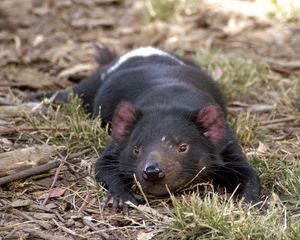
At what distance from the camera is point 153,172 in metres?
3.00

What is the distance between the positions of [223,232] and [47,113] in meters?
1.85

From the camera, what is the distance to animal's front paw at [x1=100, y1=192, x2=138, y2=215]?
316cm

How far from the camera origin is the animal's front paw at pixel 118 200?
124 inches

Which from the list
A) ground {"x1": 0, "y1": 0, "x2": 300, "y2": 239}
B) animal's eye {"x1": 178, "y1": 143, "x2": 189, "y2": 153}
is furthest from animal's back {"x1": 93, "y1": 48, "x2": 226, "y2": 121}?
animal's eye {"x1": 178, "y1": 143, "x2": 189, "y2": 153}

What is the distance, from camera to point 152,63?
4508 mm

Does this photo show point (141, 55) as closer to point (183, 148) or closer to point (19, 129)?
point (19, 129)

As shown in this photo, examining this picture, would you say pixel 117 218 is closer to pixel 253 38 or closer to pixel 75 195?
pixel 75 195

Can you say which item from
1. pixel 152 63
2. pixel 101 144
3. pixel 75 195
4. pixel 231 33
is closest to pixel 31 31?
pixel 231 33

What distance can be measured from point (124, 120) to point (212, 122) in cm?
42

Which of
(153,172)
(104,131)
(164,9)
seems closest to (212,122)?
(153,172)

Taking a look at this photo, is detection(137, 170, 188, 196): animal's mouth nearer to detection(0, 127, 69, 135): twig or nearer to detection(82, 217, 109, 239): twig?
detection(82, 217, 109, 239): twig

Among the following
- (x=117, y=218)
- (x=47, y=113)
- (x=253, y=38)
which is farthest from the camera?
(x=253, y=38)

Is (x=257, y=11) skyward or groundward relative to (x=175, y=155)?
groundward

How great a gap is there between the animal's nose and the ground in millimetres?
140
